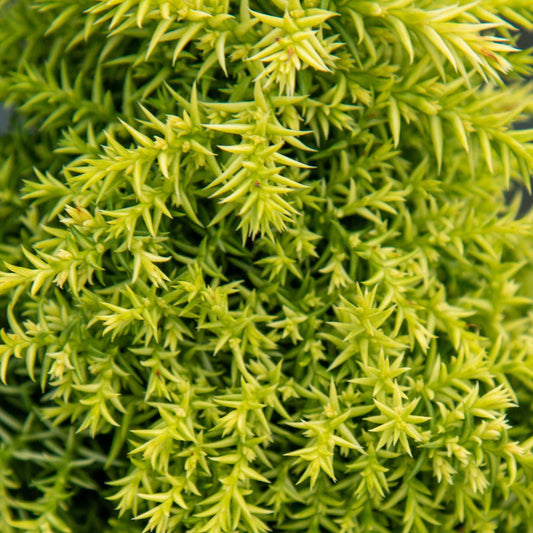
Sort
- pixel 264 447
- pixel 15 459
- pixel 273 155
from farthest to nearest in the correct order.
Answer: pixel 15 459 → pixel 264 447 → pixel 273 155

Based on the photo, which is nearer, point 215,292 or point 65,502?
point 215,292

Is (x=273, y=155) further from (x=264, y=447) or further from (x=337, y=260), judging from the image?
(x=264, y=447)

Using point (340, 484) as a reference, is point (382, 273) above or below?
above

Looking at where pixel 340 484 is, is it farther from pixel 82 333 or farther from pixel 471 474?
pixel 82 333

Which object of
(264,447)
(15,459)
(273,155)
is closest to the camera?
(273,155)

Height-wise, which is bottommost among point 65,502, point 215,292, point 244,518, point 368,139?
point 65,502

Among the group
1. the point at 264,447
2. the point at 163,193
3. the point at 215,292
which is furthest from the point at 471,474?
the point at 163,193

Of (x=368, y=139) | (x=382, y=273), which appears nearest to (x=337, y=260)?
(x=382, y=273)
